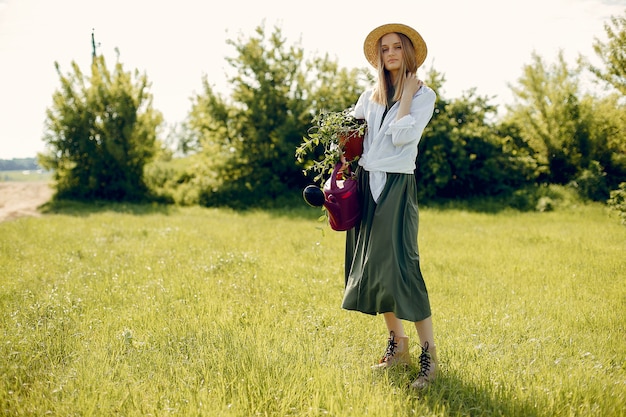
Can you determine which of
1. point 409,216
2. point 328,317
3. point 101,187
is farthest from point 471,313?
point 101,187

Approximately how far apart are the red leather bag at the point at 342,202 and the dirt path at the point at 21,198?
12576 millimetres

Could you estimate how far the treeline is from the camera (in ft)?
53.4

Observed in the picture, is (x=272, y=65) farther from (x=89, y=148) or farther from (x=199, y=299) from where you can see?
(x=199, y=299)

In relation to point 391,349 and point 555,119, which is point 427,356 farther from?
point 555,119

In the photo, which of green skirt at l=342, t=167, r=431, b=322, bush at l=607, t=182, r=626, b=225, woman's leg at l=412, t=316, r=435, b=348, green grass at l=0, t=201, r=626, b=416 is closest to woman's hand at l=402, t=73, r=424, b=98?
green skirt at l=342, t=167, r=431, b=322

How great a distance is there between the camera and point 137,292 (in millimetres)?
5430

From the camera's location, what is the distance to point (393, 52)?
357cm

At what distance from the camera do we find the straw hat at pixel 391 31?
3577 mm

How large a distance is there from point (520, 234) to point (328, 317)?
6.09 meters

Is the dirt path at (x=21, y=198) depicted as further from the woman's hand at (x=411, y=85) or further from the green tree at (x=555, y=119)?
the green tree at (x=555, y=119)

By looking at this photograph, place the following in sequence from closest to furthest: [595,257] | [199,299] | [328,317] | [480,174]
Result: [328,317], [199,299], [595,257], [480,174]

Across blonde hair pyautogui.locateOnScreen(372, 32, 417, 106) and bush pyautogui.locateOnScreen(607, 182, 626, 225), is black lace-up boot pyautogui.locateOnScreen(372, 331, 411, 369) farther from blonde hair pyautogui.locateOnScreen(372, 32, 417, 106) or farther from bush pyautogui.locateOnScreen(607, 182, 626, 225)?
bush pyautogui.locateOnScreen(607, 182, 626, 225)

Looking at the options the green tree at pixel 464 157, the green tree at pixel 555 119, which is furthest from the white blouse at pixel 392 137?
the green tree at pixel 555 119

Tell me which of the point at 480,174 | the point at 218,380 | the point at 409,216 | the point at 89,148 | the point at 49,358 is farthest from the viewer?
the point at 89,148
